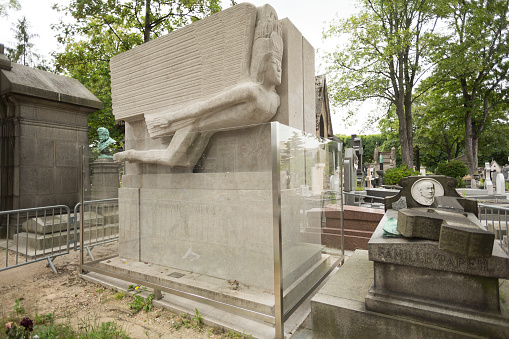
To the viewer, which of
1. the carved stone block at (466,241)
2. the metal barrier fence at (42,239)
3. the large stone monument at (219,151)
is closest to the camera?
the carved stone block at (466,241)

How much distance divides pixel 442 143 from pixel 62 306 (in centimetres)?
3934

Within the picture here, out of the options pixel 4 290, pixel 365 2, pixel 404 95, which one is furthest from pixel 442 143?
pixel 4 290

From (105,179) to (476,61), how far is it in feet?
72.7

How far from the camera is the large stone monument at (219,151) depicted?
126 inches

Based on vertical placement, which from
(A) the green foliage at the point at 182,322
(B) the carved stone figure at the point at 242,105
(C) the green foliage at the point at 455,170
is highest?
(B) the carved stone figure at the point at 242,105

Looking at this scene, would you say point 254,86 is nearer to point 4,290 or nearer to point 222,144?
point 222,144

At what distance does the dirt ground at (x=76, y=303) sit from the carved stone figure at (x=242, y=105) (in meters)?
1.91

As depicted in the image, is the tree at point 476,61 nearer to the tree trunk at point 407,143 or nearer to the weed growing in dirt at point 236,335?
the tree trunk at point 407,143

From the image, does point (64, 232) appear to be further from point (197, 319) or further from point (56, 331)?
point (197, 319)

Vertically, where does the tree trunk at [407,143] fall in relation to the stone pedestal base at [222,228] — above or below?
above

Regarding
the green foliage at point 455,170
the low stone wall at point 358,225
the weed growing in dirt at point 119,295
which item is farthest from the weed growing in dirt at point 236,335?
the green foliage at point 455,170

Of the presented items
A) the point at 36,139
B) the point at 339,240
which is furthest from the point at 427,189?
the point at 36,139

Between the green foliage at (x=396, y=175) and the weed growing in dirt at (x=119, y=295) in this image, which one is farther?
the green foliage at (x=396, y=175)

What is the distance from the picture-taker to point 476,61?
17500mm
